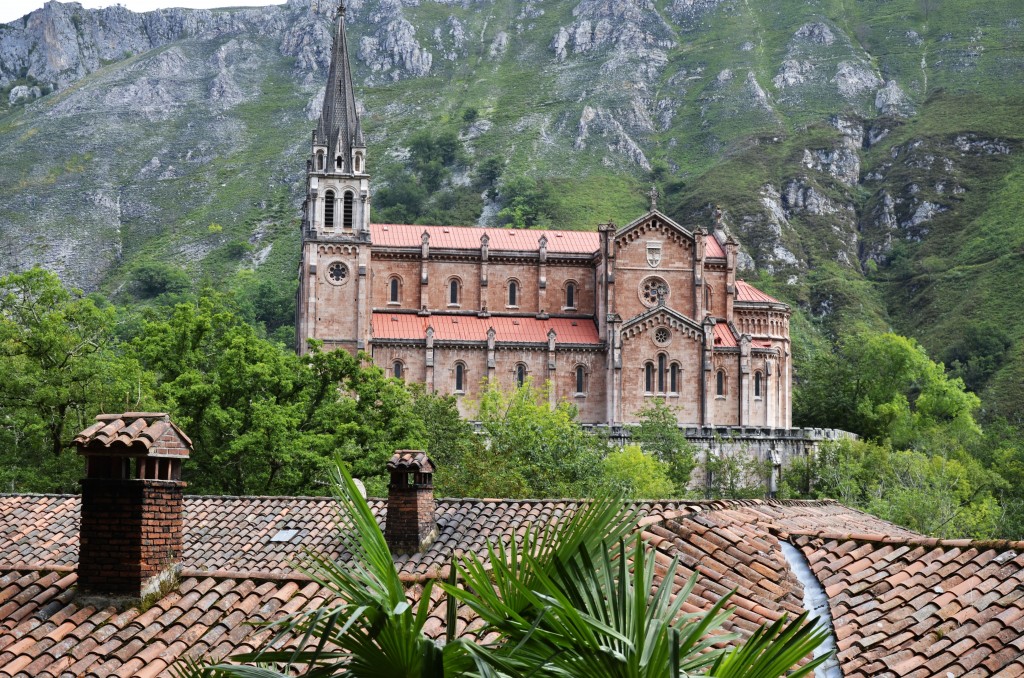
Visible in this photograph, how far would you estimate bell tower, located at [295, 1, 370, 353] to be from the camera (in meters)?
77.9

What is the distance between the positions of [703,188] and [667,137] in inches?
1102

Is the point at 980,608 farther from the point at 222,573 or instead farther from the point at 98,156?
the point at 98,156

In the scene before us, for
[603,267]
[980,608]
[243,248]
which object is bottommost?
[980,608]

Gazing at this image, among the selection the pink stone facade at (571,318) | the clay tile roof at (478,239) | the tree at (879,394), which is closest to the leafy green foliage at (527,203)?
the tree at (879,394)

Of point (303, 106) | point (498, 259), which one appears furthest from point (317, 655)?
point (303, 106)

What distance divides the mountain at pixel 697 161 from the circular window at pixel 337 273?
193ft

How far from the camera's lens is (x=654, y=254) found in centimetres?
8138

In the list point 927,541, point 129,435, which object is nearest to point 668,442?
point 927,541

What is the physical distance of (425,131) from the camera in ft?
577

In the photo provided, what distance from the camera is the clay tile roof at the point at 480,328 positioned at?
258ft

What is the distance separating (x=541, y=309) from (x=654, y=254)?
809 centimetres

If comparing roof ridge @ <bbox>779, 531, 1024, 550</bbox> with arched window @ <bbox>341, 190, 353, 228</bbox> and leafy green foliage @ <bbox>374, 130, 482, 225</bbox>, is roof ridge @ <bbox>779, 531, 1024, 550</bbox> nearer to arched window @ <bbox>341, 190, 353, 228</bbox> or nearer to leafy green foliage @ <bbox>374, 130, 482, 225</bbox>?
arched window @ <bbox>341, 190, 353, 228</bbox>

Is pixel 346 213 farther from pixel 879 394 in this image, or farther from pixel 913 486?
pixel 879 394

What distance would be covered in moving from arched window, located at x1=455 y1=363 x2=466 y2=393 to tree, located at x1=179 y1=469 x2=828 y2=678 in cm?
6805
